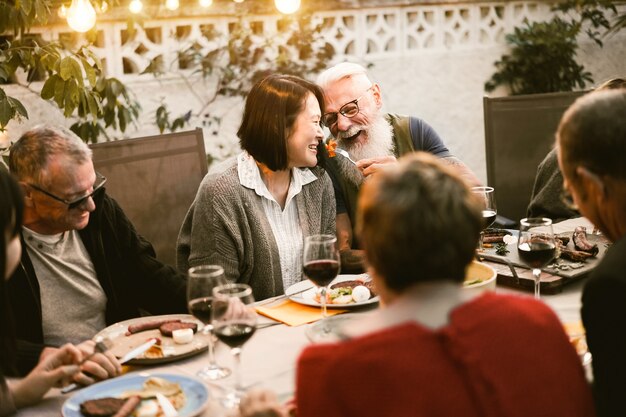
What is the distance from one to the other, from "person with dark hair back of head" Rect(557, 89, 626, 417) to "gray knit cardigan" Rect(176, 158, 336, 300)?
1.35 m

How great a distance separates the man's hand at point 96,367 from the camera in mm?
1758

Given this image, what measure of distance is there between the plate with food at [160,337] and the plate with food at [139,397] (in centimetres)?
12

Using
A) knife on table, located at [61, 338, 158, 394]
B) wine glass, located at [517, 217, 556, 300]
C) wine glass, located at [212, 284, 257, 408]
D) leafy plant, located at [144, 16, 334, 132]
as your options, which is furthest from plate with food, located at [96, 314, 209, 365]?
leafy plant, located at [144, 16, 334, 132]

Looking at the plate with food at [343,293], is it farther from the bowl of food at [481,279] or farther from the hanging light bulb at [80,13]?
the hanging light bulb at [80,13]

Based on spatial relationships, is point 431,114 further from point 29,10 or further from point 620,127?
point 620,127

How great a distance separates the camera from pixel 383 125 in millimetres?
3693

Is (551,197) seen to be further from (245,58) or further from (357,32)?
(357,32)

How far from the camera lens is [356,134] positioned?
12.0ft

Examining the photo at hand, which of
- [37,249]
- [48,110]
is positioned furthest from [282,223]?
[48,110]

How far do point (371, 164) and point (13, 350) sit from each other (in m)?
1.79

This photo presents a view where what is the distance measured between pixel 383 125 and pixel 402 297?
8.37ft

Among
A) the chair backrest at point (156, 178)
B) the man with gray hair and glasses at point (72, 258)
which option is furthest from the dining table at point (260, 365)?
the chair backrest at point (156, 178)

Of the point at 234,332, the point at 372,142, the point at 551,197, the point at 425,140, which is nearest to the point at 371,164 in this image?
the point at 372,142

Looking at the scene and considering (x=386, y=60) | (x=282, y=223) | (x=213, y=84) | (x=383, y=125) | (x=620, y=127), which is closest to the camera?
(x=620, y=127)
